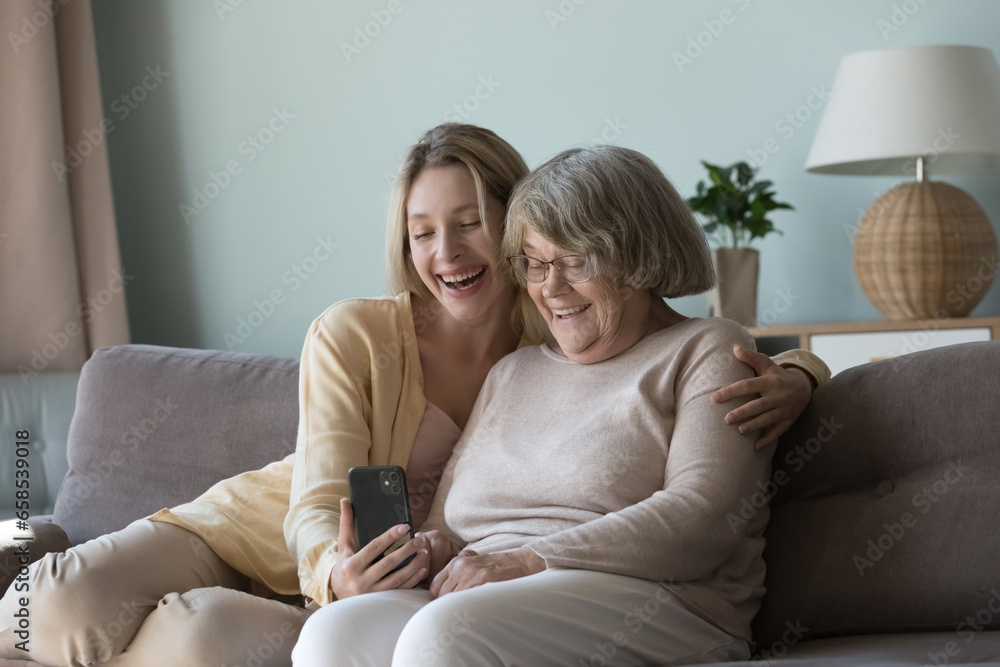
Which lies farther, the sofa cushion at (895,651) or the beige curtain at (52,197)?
the beige curtain at (52,197)

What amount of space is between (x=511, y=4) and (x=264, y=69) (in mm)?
917

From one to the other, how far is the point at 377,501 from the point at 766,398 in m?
0.56

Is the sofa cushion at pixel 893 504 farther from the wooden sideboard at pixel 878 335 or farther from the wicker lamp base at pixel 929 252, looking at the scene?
the wicker lamp base at pixel 929 252

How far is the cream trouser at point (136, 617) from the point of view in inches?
58.4

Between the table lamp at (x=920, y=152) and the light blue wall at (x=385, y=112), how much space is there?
27 centimetres

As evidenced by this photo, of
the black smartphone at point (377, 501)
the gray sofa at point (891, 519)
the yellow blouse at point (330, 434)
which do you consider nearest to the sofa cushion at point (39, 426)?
the yellow blouse at point (330, 434)

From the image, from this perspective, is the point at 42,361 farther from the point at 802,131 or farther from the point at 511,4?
the point at 802,131

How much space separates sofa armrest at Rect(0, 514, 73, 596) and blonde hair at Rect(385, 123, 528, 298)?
35.3 inches

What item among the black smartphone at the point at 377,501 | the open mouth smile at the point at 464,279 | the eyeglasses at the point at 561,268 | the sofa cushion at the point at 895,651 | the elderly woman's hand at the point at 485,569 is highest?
the eyeglasses at the point at 561,268

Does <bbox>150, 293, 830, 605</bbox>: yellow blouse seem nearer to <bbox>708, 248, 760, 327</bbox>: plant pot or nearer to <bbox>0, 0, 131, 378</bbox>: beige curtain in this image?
<bbox>708, 248, 760, 327</bbox>: plant pot

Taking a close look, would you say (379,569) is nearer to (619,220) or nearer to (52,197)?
(619,220)

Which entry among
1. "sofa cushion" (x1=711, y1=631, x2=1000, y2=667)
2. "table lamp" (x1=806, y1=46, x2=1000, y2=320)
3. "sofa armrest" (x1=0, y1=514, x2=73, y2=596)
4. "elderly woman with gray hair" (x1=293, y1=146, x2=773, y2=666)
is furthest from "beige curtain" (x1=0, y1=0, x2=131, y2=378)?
"sofa cushion" (x1=711, y1=631, x2=1000, y2=667)

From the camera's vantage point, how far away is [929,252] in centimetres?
245

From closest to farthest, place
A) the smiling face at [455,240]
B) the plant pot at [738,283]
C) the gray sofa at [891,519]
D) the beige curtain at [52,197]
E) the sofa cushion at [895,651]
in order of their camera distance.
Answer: the sofa cushion at [895,651]
the gray sofa at [891,519]
the smiling face at [455,240]
the plant pot at [738,283]
the beige curtain at [52,197]
